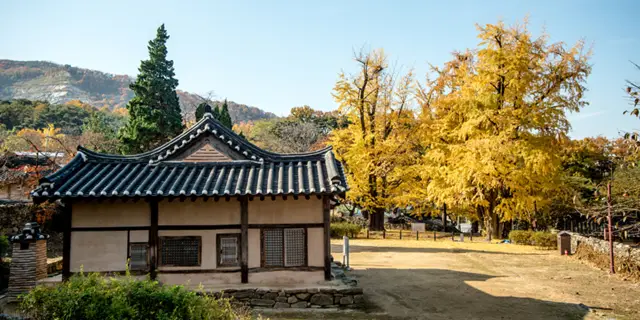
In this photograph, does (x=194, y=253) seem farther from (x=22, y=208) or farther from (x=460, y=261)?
(x=22, y=208)

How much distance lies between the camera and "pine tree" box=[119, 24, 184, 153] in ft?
121

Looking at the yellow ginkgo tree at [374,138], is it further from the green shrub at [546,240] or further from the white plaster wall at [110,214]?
the white plaster wall at [110,214]

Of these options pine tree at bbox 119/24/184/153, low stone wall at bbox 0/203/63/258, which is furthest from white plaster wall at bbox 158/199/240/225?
pine tree at bbox 119/24/184/153

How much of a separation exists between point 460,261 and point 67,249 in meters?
17.4

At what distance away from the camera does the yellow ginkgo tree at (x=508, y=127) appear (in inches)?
1065

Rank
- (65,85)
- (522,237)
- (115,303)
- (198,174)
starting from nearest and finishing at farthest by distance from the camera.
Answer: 1. (115,303)
2. (198,174)
3. (522,237)
4. (65,85)

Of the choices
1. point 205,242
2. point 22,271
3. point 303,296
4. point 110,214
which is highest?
point 110,214

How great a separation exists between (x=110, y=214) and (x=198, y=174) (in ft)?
9.77

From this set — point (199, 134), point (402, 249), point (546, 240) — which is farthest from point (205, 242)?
point (546, 240)

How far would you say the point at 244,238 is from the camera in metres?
13.6

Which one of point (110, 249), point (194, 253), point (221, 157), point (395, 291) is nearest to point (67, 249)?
point (110, 249)

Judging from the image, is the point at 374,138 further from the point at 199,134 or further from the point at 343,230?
the point at 199,134

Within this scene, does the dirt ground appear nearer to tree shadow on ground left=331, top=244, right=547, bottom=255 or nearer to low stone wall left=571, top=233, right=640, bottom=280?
tree shadow on ground left=331, top=244, right=547, bottom=255

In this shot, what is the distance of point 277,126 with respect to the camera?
230ft
